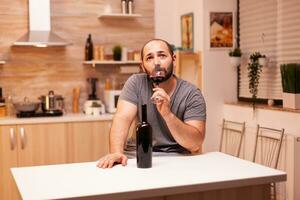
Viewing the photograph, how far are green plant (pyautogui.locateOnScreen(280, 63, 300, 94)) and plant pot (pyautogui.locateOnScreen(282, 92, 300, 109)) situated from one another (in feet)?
0.10

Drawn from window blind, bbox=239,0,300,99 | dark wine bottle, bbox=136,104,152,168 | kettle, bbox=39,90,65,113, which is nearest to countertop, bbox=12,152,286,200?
dark wine bottle, bbox=136,104,152,168

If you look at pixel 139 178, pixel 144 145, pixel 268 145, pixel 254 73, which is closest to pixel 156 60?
pixel 144 145

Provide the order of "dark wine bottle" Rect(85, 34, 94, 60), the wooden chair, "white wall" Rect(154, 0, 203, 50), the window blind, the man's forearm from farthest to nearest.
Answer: "white wall" Rect(154, 0, 203, 50) → "dark wine bottle" Rect(85, 34, 94, 60) → the window blind → the wooden chair → the man's forearm

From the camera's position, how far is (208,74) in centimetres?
439

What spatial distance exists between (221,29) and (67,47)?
1.66 m

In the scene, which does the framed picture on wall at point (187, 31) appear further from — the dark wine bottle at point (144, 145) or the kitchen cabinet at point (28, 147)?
the dark wine bottle at point (144, 145)

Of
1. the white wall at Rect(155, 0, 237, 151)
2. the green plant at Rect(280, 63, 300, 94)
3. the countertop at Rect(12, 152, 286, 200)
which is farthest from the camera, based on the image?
the white wall at Rect(155, 0, 237, 151)

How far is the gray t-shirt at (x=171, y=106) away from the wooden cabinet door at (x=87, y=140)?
1855mm

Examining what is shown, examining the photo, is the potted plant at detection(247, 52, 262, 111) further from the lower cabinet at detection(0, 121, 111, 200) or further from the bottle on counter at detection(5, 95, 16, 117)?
the bottle on counter at detection(5, 95, 16, 117)

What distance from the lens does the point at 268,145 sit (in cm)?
372

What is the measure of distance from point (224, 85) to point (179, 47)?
2.32 ft

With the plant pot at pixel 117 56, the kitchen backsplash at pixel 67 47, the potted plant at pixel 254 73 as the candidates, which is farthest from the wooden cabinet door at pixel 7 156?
the potted plant at pixel 254 73

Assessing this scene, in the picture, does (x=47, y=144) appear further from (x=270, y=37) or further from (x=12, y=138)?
(x=270, y=37)

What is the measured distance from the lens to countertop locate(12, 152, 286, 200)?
5.31 ft
